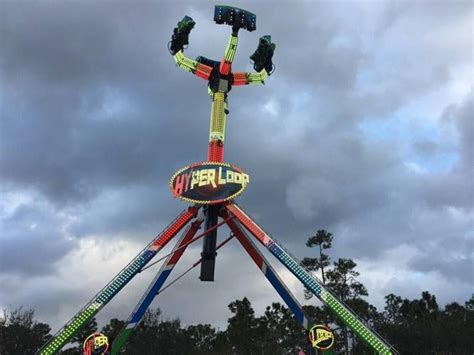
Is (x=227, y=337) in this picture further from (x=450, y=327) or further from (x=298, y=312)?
(x=298, y=312)

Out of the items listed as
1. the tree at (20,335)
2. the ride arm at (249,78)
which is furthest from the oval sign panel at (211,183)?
the tree at (20,335)

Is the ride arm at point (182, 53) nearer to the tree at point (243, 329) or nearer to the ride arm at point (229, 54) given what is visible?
the ride arm at point (229, 54)

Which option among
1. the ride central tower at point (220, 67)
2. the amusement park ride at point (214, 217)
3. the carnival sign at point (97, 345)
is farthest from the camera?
the ride central tower at point (220, 67)

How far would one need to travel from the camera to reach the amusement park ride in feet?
102

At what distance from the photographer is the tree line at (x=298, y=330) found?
5691cm

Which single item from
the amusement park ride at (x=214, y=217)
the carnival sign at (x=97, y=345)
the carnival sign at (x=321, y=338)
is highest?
the amusement park ride at (x=214, y=217)

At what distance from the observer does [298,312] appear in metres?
32.7

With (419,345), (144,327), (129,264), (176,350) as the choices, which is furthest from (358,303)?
(129,264)

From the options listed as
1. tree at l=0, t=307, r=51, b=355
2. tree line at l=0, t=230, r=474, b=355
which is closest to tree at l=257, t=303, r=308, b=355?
tree line at l=0, t=230, r=474, b=355

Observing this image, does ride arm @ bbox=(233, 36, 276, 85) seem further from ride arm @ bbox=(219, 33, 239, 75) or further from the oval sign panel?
the oval sign panel

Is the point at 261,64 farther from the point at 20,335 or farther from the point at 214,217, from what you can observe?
the point at 20,335

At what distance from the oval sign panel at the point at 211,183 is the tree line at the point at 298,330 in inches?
907

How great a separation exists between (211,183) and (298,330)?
1703 inches

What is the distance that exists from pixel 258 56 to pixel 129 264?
671 inches
